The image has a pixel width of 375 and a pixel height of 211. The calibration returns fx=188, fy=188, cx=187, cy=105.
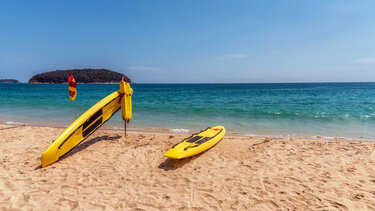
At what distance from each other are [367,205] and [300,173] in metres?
1.26

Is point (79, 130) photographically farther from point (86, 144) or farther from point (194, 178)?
point (194, 178)

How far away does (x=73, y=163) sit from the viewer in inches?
198

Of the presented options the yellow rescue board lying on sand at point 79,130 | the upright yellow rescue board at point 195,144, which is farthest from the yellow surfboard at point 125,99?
the upright yellow rescue board at point 195,144

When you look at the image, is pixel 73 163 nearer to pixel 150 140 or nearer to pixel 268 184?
pixel 150 140

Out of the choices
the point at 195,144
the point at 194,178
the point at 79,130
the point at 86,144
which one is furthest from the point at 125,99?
the point at 194,178

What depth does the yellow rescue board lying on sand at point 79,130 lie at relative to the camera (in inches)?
192

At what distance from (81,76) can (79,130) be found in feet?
467

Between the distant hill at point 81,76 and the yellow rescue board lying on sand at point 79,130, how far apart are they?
12665 centimetres

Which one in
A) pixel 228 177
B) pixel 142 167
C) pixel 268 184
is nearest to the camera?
pixel 268 184

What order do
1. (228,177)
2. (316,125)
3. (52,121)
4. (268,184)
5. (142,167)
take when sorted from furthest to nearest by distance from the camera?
(52,121) → (316,125) → (142,167) → (228,177) → (268,184)

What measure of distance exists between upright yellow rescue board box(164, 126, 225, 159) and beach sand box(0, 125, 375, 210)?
24 centimetres

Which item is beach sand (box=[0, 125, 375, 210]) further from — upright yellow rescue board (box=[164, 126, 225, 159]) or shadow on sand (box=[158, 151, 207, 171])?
upright yellow rescue board (box=[164, 126, 225, 159])

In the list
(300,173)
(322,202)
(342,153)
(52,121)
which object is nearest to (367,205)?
(322,202)

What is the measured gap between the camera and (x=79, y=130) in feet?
18.0
